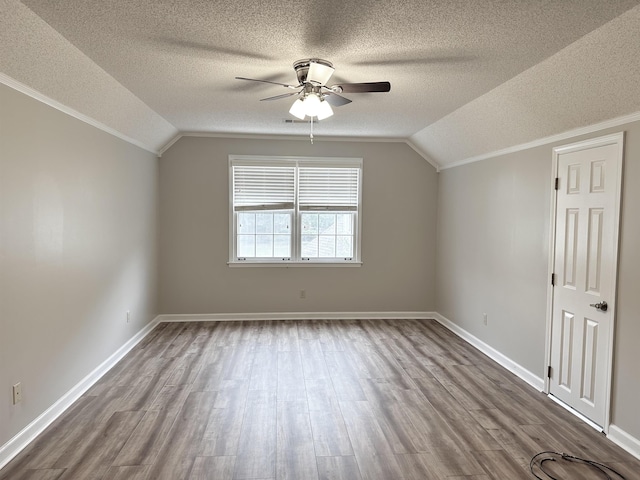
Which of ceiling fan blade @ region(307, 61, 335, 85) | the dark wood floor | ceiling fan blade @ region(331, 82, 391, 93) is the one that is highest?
ceiling fan blade @ region(307, 61, 335, 85)

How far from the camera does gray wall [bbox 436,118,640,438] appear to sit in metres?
2.82

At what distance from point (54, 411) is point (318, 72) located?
3096mm

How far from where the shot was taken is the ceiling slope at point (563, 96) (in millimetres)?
2395

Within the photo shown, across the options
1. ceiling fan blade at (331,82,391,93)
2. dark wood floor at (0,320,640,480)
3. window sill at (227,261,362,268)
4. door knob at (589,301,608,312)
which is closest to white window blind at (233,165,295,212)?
window sill at (227,261,362,268)

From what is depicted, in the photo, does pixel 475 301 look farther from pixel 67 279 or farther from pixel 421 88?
pixel 67 279

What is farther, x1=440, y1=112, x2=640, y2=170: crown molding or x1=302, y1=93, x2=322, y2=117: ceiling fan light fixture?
x1=302, y1=93, x2=322, y2=117: ceiling fan light fixture

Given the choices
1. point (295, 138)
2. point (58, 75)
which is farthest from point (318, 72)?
point (295, 138)

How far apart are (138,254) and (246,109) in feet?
7.06

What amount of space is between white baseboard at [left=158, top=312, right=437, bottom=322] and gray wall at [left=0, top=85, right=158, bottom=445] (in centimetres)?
116

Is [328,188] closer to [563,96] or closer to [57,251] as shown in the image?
[563,96]

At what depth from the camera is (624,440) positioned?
281cm

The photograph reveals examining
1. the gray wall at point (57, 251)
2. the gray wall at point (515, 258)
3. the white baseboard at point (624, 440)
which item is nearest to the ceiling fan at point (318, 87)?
the gray wall at point (57, 251)

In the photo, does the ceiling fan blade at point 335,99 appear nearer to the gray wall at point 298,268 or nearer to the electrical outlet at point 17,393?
the gray wall at point 298,268

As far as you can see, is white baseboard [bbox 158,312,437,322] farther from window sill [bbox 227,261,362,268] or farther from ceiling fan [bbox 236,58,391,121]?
ceiling fan [bbox 236,58,391,121]
